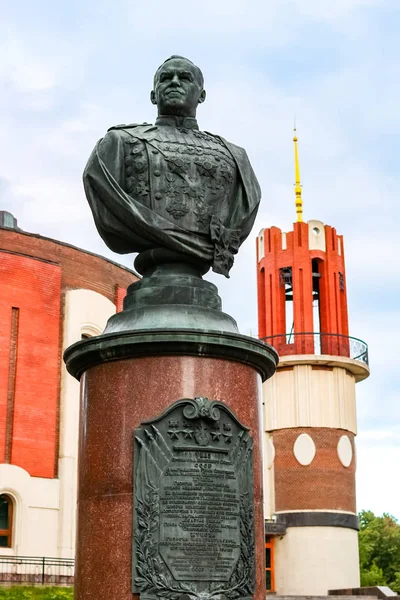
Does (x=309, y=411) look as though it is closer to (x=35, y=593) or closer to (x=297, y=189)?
(x=297, y=189)

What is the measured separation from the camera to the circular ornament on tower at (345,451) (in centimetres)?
4150

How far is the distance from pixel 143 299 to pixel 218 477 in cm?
149

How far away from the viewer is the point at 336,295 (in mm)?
43812

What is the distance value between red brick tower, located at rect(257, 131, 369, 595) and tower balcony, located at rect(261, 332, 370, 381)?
44 millimetres

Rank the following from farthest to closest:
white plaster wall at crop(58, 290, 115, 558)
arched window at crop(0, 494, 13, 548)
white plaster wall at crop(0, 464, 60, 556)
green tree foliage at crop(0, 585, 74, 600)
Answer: white plaster wall at crop(58, 290, 115, 558), white plaster wall at crop(0, 464, 60, 556), arched window at crop(0, 494, 13, 548), green tree foliage at crop(0, 585, 74, 600)

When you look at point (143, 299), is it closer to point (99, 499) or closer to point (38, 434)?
point (99, 499)

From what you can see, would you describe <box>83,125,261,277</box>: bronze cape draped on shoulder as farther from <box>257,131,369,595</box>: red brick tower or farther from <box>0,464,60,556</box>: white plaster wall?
<box>257,131,369,595</box>: red brick tower

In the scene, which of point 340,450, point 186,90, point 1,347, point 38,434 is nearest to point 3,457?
point 38,434

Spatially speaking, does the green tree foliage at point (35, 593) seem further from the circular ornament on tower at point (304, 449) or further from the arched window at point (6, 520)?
the circular ornament on tower at point (304, 449)

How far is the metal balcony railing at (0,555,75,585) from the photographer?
94.4 feet

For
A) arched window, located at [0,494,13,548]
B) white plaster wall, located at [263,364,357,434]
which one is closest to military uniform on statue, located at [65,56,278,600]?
arched window, located at [0,494,13,548]

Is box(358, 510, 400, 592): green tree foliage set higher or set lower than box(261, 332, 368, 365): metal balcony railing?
lower

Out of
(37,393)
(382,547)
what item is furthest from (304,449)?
(382,547)

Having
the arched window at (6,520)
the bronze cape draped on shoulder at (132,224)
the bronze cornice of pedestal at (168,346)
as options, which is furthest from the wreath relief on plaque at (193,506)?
the arched window at (6,520)
